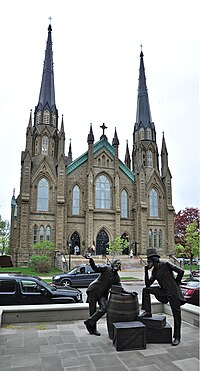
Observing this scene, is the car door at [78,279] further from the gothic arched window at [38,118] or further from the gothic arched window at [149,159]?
the gothic arched window at [149,159]

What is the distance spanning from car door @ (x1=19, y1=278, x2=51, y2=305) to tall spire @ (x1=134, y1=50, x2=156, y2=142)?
3781 cm

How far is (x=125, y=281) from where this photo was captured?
870 inches

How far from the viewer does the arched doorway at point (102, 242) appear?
37.9 metres

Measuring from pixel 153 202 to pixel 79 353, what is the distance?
37.2 metres

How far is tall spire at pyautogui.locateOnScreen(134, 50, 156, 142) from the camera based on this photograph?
149 ft

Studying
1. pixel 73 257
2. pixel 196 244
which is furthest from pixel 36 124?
pixel 196 244

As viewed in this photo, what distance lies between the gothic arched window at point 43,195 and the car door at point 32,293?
89.4ft

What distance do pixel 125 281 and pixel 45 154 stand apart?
22283 millimetres

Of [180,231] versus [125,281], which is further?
[180,231]

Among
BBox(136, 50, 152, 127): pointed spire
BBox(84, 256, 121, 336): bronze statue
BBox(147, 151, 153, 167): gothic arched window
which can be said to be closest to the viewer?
BBox(84, 256, 121, 336): bronze statue

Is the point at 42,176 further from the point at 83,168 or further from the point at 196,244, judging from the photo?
the point at 196,244

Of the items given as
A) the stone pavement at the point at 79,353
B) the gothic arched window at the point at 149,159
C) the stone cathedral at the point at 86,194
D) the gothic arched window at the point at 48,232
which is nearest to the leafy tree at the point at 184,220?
the stone cathedral at the point at 86,194

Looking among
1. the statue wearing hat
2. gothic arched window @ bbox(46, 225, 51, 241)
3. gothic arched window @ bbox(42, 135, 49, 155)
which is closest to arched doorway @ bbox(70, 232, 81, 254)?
gothic arched window @ bbox(46, 225, 51, 241)

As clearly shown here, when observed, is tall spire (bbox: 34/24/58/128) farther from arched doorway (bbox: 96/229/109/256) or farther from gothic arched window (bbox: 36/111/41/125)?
arched doorway (bbox: 96/229/109/256)
